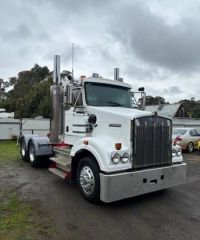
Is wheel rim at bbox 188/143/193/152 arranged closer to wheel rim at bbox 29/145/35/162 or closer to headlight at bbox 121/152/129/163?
wheel rim at bbox 29/145/35/162

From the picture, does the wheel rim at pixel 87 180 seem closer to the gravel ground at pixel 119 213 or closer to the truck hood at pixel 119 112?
the gravel ground at pixel 119 213

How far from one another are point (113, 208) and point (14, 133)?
16.4 meters

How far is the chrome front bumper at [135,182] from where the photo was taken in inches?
186

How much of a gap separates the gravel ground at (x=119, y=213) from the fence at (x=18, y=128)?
12.9 metres

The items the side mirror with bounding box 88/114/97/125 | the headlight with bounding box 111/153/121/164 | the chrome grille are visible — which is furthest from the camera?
the side mirror with bounding box 88/114/97/125

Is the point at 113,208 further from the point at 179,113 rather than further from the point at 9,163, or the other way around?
the point at 179,113

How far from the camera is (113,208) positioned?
511 cm

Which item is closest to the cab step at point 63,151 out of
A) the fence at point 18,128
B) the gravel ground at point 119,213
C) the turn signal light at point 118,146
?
the gravel ground at point 119,213

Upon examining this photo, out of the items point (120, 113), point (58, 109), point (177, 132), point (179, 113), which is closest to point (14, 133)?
point (177, 132)

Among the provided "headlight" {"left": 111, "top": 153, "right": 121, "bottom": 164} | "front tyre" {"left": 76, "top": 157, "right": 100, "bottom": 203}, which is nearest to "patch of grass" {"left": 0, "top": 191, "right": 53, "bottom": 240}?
"front tyre" {"left": 76, "top": 157, "right": 100, "bottom": 203}

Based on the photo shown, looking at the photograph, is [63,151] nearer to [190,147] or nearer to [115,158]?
[115,158]

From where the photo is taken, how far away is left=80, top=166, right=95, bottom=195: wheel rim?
17.2 feet

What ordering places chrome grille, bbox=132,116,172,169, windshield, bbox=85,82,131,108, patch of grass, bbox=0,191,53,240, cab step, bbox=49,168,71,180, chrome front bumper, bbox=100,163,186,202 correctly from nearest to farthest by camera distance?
1. patch of grass, bbox=0,191,53,240
2. chrome front bumper, bbox=100,163,186,202
3. chrome grille, bbox=132,116,172,169
4. cab step, bbox=49,168,71,180
5. windshield, bbox=85,82,131,108

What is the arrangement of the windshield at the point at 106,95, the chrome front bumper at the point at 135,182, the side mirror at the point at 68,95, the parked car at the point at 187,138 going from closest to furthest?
the chrome front bumper at the point at 135,182, the windshield at the point at 106,95, the side mirror at the point at 68,95, the parked car at the point at 187,138
